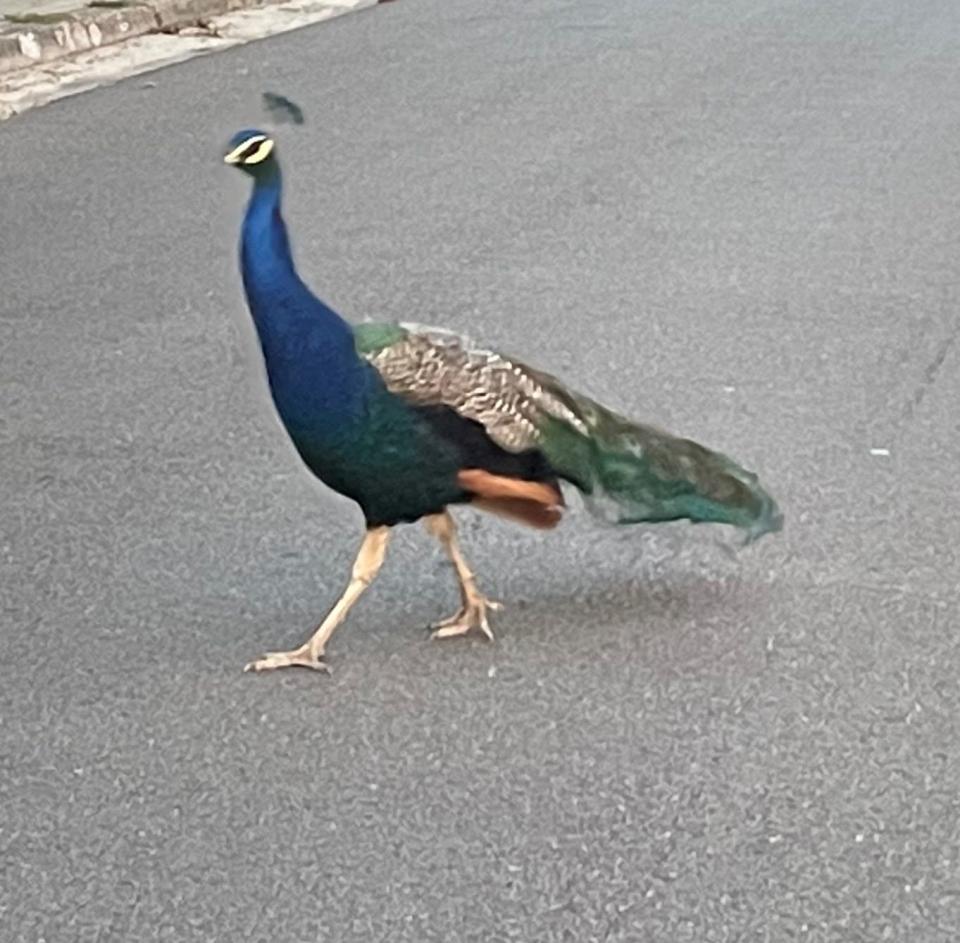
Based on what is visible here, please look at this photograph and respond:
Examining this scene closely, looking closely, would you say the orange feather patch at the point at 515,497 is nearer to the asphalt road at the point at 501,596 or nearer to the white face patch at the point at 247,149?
the asphalt road at the point at 501,596

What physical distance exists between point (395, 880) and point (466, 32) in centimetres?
974

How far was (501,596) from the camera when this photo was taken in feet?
14.3

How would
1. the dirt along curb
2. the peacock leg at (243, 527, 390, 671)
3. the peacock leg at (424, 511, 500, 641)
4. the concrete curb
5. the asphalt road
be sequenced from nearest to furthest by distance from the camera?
1. the asphalt road
2. the peacock leg at (243, 527, 390, 671)
3. the peacock leg at (424, 511, 500, 641)
4. the dirt along curb
5. the concrete curb

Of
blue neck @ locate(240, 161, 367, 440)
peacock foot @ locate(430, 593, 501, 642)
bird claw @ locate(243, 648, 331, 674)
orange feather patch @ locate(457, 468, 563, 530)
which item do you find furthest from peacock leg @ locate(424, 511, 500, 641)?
blue neck @ locate(240, 161, 367, 440)

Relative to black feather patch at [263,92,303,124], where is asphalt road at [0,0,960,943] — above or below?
below

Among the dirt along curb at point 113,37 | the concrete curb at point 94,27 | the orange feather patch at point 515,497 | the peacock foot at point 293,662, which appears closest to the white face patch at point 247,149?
the orange feather patch at point 515,497

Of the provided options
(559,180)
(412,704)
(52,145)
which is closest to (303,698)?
(412,704)

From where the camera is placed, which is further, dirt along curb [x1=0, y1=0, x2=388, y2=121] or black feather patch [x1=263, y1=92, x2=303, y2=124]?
dirt along curb [x1=0, y1=0, x2=388, y2=121]

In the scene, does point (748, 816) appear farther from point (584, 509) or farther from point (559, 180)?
point (559, 180)

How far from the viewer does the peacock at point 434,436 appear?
379 centimetres

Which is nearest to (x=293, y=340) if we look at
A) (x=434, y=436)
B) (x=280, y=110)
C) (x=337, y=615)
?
(x=434, y=436)

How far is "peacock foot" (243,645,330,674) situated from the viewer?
13.2 feet

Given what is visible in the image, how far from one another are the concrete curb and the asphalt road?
2.43 metres

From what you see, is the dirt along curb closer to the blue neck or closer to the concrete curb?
the concrete curb
